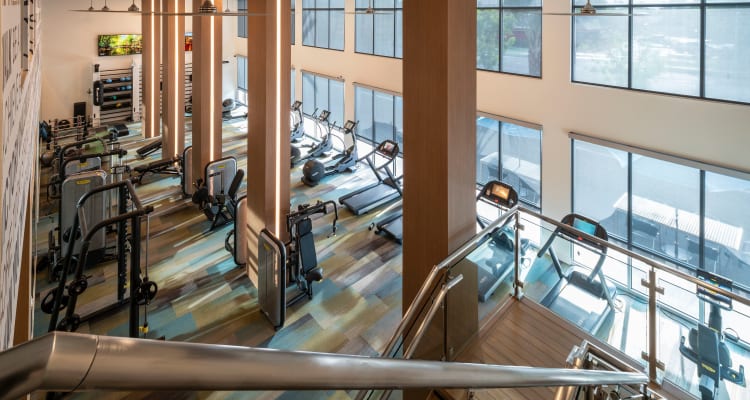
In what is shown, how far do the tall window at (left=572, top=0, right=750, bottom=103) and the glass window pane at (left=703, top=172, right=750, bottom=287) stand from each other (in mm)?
1041

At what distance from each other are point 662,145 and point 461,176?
3.94 metres

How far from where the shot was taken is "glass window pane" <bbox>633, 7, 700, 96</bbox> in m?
5.59

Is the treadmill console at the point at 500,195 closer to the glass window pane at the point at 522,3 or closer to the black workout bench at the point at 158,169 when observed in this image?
the glass window pane at the point at 522,3

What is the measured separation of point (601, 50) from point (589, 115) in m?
0.97

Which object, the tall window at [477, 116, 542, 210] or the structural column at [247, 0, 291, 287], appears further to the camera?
the tall window at [477, 116, 542, 210]

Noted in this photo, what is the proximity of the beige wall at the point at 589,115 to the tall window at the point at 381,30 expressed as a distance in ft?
9.81

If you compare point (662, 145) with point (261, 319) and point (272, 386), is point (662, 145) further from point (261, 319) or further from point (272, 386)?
point (272, 386)

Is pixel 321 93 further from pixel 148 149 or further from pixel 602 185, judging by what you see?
pixel 602 185

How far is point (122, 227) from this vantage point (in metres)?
5.24

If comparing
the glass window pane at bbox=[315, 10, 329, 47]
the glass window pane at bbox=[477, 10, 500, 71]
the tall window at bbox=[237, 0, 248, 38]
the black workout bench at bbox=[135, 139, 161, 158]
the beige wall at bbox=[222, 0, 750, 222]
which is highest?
the tall window at bbox=[237, 0, 248, 38]

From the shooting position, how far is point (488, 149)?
8.48 meters

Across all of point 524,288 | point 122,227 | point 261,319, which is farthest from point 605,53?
point 122,227

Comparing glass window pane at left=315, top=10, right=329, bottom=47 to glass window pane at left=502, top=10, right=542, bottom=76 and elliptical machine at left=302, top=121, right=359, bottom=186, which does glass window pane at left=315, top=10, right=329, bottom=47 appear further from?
glass window pane at left=502, top=10, right=542, bottom=76

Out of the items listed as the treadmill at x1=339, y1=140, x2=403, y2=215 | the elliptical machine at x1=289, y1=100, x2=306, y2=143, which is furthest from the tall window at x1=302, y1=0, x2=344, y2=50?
the treadmill at x1=339, y1=140, x2=403, y2=215
